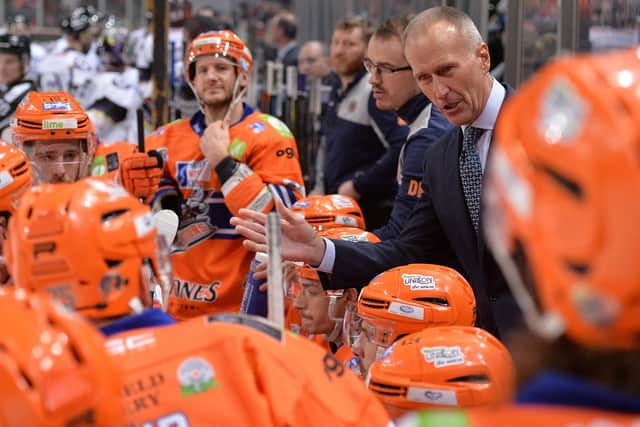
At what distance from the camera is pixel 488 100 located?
349 centimetres

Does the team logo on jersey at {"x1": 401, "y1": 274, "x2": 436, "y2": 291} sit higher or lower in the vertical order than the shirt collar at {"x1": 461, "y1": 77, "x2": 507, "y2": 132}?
lower

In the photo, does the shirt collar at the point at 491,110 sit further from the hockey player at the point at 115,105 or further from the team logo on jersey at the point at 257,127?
the hockey player at the point at 115,105

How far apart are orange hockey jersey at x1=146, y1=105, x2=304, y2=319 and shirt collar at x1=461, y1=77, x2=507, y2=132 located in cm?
118

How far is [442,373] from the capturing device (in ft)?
9.21

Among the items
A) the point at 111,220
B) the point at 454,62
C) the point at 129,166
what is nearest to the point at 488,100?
the point at 454,62

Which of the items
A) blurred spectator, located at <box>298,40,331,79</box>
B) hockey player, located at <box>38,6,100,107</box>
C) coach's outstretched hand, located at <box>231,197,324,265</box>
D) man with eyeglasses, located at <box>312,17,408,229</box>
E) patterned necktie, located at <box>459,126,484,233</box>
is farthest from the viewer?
hockey player, located at <box>38,6,100,107</box>

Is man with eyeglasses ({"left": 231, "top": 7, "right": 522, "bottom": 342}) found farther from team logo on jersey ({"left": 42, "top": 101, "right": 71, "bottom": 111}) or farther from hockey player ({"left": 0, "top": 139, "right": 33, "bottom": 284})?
team logo on jersey ({"left": 42, "top": 101, "right": 71, "bottom": 111})

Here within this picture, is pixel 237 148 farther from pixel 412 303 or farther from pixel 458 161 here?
pixel 412 303

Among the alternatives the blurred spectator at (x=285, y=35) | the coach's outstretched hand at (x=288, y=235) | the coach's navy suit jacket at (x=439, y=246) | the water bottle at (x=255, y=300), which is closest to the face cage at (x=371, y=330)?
the coach's navy suit jacket at (x=439, y=246)

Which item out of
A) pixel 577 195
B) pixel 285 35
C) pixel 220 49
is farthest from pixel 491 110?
pixel 285 35

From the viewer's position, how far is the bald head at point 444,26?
354 cm

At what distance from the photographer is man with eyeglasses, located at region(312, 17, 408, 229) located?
5613 mm

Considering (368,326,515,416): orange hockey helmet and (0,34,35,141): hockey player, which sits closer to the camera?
(368,326,515,416): orange hockey helmet

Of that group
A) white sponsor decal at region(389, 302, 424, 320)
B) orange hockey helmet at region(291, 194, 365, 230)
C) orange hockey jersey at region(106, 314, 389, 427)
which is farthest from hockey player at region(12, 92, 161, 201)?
orange hockey jersey at region(106, 314, 389, 427)
